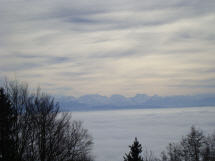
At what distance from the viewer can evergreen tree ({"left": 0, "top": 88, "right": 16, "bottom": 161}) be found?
1495 cm

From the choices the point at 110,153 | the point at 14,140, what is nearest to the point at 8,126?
the point at 14,140

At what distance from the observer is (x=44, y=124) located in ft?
58.5

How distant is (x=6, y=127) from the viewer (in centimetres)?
1568

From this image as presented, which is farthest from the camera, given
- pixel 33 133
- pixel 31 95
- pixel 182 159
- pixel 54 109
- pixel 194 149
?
pixel 182 159

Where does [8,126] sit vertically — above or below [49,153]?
above

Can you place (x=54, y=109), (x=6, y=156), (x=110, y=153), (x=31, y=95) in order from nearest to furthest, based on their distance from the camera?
(x=6, y=156), (x=31, y=95), (x=54, y=109), (x=110, y=153)

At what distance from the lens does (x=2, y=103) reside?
619 inches

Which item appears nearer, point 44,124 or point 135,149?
point 135,149

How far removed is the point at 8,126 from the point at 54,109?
4.97 m

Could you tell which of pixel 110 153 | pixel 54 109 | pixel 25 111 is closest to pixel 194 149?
pixel 54 109

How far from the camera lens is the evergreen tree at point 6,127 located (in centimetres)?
1495

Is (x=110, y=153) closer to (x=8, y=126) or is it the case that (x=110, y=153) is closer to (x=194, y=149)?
(x=194, y=149)

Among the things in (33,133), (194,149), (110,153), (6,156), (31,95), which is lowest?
(110,153)

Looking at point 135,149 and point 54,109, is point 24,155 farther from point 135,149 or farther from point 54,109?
point 135,149
